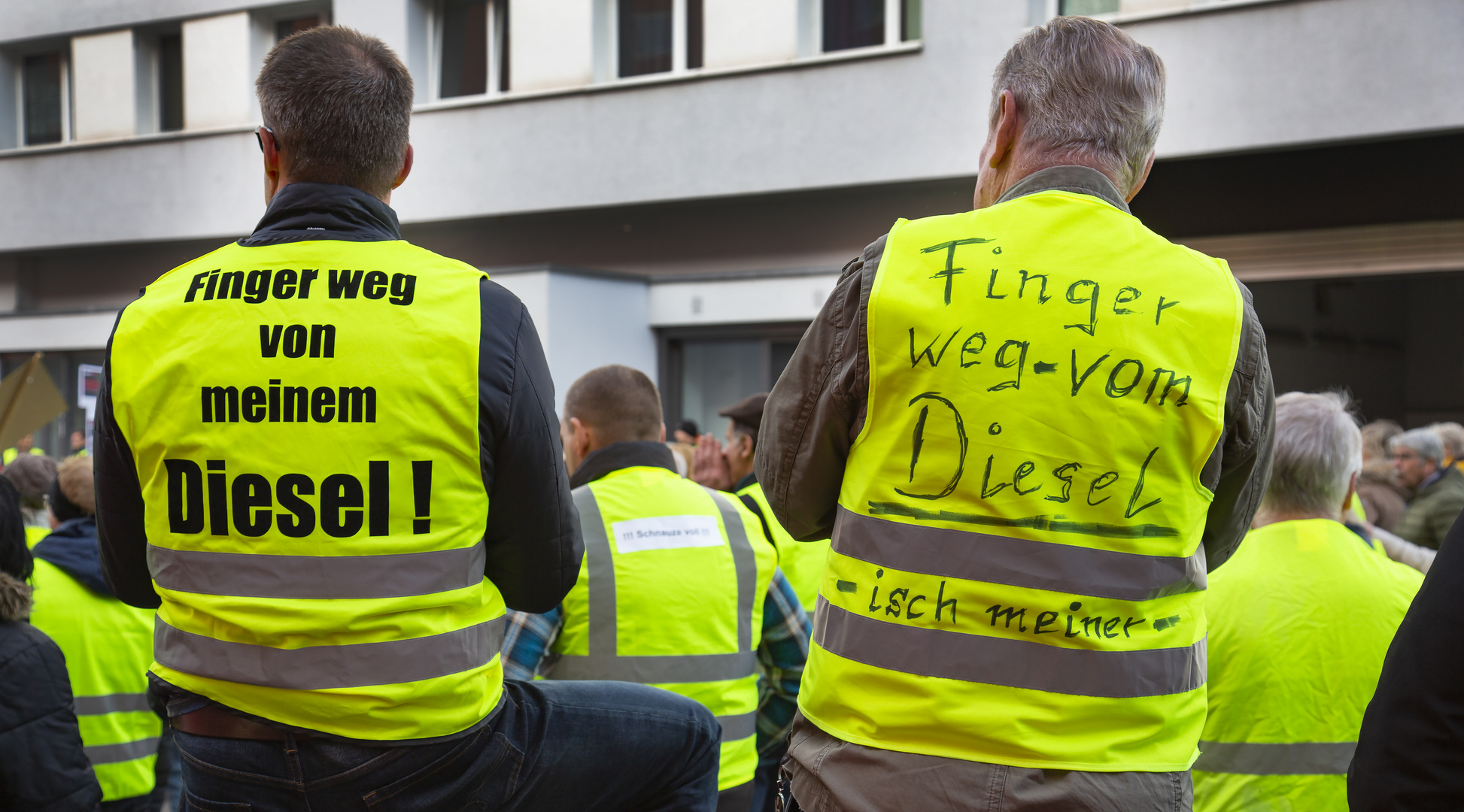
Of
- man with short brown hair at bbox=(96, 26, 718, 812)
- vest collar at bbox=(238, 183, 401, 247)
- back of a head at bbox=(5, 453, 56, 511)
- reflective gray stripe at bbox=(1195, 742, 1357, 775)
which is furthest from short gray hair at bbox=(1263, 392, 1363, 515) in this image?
back of a head at bbox=(5, 453, 56, 511)

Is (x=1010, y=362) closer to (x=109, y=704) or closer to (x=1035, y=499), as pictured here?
(x=1035, y=499)

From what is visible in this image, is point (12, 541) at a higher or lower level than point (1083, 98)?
lower

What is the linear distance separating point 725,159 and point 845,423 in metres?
11.2

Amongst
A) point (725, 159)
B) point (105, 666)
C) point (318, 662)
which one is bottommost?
point (105, 666)

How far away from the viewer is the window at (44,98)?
17.7m

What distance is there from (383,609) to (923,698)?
80cm

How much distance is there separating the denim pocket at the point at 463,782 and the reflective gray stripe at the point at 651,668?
1.15 meters

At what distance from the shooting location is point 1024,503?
1.66m

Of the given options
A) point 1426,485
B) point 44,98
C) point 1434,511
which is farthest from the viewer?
point 44,98

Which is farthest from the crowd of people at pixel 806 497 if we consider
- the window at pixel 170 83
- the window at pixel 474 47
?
the window at pixel 170 83

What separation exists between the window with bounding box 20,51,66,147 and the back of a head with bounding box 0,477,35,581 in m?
16.8

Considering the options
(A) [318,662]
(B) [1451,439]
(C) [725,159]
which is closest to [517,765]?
(A) [318,662]

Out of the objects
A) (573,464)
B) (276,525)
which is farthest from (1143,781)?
(573,464)

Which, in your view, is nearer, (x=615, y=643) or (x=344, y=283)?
(x=344, y=283)
